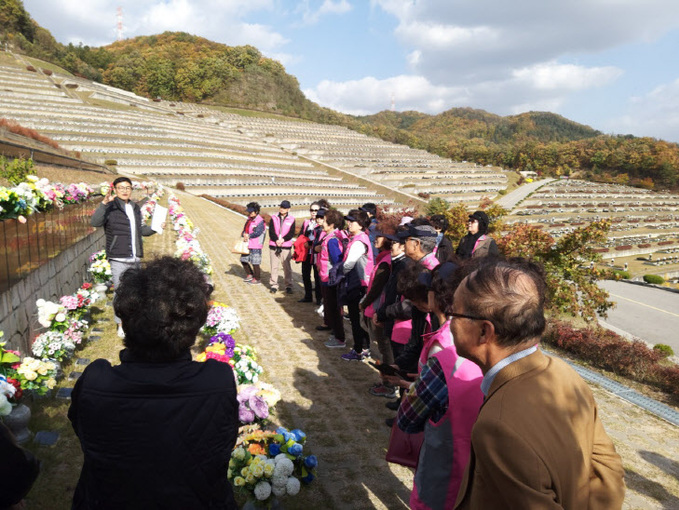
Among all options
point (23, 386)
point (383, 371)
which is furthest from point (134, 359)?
point (23, 386)

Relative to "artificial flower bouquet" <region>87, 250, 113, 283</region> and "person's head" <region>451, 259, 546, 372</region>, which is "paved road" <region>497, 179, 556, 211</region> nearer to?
"artificial flower bouquet" <region>87, 250, 113, 283</region>

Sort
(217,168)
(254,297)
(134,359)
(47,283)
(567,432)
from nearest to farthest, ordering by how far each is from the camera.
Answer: (567,432) < (134,359) < (47,283) < (254,297) < (217,168)

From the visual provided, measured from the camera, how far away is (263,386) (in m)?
3.23

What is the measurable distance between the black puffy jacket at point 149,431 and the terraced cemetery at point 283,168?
23998 mm

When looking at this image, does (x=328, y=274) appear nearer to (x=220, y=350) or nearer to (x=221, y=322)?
(x=221, y=322)

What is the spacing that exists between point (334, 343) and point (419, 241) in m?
2.69

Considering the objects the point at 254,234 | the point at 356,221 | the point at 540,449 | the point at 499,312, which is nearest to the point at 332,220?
the point at 356,221

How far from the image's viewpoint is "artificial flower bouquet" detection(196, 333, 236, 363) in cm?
351

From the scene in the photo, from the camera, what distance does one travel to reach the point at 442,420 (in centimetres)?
189

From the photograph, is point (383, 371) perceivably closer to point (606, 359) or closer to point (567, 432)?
point (567, 432)

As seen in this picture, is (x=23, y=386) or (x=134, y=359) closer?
(x=134, y=359)

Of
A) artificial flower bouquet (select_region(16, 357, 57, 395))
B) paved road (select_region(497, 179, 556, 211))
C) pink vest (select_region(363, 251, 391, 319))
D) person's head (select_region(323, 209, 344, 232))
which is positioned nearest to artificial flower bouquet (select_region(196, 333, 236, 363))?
artificial flower bouquet (select_region(16, 357, 57, 395))

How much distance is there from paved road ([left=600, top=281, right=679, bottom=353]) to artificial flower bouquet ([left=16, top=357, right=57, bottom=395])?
10.4 meters

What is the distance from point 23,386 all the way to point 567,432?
3.74 metres
